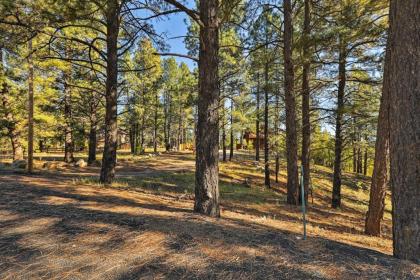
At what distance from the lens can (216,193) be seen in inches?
202

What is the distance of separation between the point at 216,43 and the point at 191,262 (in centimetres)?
401

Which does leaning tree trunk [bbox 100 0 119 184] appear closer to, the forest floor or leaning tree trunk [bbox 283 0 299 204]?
the forest floor

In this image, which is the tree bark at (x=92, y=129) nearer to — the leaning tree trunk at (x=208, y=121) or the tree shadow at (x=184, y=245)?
the tree shadow at (x=184, y=245)

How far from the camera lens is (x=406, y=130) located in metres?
3.22

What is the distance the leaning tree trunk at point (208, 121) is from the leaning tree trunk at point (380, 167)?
3.76 meters

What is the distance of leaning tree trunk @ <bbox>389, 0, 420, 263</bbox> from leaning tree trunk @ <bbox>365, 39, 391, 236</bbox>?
2.68 m

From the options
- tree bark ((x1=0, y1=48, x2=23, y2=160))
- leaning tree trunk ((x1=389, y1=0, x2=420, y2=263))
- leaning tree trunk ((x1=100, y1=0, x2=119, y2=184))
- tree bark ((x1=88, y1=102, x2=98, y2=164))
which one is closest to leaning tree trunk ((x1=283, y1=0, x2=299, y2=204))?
leaning tree trunk ((x1=100, y1=0, x2=119, y2=184))

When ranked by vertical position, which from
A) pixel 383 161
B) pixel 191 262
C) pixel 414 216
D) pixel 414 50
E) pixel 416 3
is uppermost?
pixel 416 3

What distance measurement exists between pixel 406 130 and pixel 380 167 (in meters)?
3.32

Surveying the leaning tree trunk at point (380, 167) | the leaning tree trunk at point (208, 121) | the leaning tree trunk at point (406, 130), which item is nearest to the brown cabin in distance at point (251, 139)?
the leaning tree trunk at point (380, 167)

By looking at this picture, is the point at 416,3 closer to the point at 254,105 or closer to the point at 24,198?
the point at 24,198

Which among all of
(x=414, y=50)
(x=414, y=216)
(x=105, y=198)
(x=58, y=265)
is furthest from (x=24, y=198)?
(x=414, y=50)

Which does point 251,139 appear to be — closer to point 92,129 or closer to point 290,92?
point 92,129

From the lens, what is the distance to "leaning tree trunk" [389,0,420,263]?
10.4 feet
